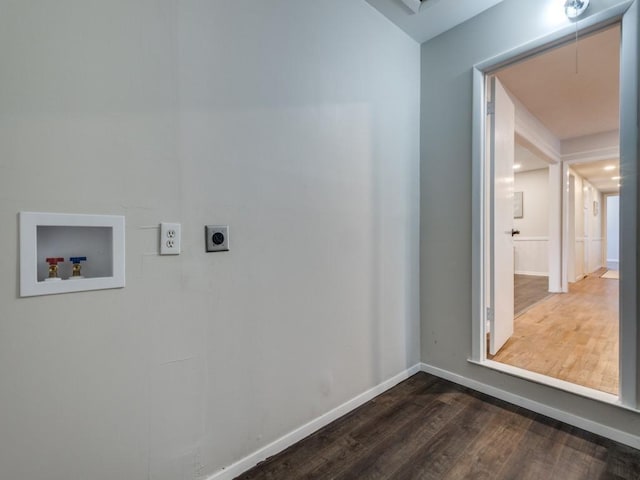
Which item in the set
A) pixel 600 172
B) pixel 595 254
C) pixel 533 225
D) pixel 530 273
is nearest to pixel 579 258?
pixel 530 273

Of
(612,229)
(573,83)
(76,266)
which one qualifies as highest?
(573,83)

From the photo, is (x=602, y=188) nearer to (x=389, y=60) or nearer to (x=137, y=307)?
(x=389, y=60)

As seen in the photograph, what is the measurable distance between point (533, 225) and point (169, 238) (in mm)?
8103

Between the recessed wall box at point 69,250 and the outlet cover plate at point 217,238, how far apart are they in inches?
11.9

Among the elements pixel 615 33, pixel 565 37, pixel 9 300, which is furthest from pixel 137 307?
pixel 615 33

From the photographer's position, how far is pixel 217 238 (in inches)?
50.2

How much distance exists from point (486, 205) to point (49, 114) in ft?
7.77

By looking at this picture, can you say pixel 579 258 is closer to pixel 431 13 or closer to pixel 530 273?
pixel 530 273

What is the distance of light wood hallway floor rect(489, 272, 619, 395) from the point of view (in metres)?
2.08

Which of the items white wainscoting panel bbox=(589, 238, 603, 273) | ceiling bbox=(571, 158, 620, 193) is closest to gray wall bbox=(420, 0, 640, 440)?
ceiling bbox=(571, 158, 620, 193)

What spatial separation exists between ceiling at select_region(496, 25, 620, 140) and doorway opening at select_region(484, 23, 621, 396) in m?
0.01

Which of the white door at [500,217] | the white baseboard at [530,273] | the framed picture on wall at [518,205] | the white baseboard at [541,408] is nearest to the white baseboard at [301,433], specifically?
the white baseboard at [541,408]

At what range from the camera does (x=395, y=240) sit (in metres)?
2.18

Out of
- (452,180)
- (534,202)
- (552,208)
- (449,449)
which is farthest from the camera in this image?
(534,202)
